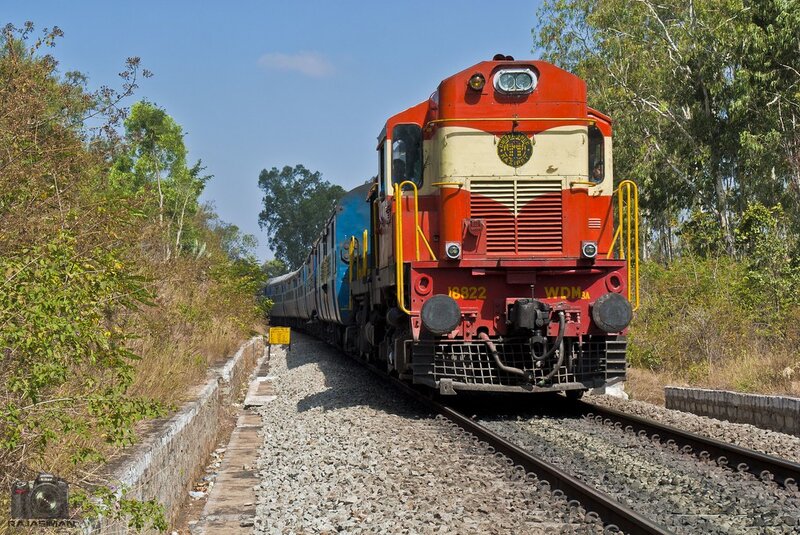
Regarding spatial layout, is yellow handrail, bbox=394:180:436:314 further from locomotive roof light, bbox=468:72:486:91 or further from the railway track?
the railway track

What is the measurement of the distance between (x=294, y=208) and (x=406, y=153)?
98263mm

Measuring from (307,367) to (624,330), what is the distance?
32.9 feet

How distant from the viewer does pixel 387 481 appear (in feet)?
21.4

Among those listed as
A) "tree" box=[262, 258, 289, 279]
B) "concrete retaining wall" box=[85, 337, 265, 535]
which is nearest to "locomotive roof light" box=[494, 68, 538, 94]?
"concrete retaining wall" box=[85, 337, 265, 535]

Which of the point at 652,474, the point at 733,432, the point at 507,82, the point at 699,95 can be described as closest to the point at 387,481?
the point at 652,474

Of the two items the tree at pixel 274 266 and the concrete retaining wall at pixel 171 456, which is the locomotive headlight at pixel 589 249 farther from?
the tree at pixel 274 266

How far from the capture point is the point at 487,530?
16.7 ft

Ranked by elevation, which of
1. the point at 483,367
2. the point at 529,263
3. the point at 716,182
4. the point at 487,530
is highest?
the point at 716,182

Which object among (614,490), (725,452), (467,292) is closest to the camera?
(614,490)

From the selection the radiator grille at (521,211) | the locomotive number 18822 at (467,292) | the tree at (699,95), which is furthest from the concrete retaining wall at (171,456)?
the tree at (699,95)

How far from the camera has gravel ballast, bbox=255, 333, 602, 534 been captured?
535cm

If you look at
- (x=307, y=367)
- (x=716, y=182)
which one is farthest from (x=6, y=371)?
(x=716, y=182)

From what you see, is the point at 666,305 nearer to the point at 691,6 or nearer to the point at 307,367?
the point at 307,367

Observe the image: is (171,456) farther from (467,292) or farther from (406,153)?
(406,153)
